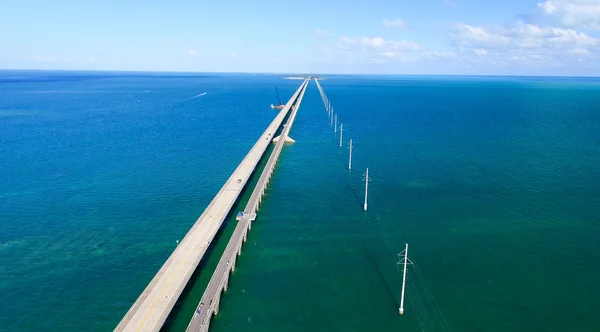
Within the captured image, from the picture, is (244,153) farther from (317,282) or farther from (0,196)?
(317,282)

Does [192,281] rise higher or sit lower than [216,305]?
higher

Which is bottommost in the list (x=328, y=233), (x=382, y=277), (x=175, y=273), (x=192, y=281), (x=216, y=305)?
(x=216, y=305)

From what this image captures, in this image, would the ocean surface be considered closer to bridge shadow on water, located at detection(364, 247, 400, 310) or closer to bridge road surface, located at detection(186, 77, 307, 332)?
bridge shadow on water, located at detection(364, 247, 400, 310)

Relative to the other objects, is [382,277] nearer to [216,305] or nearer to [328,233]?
[328,233]

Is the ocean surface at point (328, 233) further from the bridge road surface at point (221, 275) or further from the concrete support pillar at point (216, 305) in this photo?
the bridge road surface at point (221, 275)

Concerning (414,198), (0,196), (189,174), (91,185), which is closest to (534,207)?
(414,198)

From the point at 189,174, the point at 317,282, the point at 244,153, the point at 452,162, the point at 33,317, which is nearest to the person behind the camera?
the point at 33,317

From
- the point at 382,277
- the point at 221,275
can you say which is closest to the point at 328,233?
the point at 382,277
